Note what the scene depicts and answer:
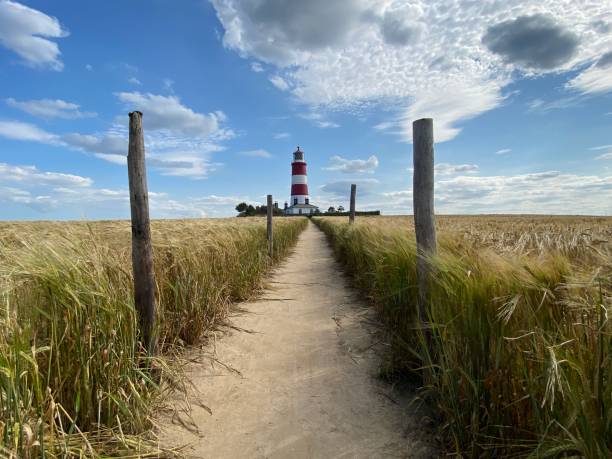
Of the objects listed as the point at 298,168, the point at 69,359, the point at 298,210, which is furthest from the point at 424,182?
the point at 298,210

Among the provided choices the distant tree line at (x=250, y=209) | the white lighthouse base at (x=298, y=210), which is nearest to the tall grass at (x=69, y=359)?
the white lighthouse base at (x=298, y=210)

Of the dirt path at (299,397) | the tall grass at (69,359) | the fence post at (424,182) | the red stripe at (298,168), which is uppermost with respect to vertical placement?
the red stripe at (298,168)

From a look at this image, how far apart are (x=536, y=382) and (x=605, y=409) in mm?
321

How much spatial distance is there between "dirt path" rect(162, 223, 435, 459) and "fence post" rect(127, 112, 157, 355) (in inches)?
30.4

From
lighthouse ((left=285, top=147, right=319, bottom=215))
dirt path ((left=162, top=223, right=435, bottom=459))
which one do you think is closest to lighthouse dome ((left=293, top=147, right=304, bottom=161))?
lighthouse ((left=285, top=147, right=319, bottom=215))

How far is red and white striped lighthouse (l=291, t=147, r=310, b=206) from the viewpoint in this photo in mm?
58219

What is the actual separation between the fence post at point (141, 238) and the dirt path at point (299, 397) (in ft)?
2.53

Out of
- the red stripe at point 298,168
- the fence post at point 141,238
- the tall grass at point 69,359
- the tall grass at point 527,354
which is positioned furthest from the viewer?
the red stripe at point 298,168

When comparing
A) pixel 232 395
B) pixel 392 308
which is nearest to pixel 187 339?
pixel 232 395

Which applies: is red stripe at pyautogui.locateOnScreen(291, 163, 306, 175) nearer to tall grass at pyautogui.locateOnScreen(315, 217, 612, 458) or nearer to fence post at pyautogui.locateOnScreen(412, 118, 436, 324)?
fence post at pyautogui.locateOnScreen(412, 118, 436, 324)

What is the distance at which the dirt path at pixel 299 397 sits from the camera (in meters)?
2.22

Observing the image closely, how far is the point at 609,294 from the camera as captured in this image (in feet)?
4.87

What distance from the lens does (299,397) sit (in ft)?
9.32

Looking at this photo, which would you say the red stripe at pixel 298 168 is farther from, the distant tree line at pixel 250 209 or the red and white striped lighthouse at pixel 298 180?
the distant tree line at pixel 250 209
